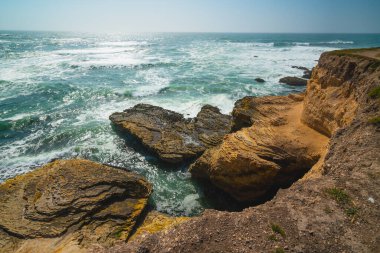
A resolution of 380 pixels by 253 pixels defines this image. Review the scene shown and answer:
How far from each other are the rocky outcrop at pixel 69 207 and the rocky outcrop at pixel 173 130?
4075 millimetres

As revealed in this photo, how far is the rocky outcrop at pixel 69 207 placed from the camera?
857cm

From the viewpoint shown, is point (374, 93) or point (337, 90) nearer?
point (374, 93)

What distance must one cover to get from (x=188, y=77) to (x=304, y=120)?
1055 inches

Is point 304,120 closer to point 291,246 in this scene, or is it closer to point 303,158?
point 303,158

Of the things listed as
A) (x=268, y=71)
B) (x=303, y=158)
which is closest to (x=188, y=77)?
(x=268, y=71)

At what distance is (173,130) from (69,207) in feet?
30.3

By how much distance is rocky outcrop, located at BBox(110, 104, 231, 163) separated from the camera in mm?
15680

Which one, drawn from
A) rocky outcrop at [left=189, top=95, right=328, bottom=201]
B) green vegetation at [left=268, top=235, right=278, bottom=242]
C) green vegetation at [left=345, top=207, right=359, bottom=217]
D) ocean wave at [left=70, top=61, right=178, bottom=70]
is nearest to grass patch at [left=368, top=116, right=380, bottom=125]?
rocky outcrop at [left=189, top=95, right=328, bottom=201]

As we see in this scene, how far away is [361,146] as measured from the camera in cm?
780

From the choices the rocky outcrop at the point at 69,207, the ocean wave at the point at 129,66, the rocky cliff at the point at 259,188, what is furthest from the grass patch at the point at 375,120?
the ocean wave at the point at 129,66

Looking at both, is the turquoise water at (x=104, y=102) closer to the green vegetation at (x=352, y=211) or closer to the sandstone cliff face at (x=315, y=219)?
the sandstone cliff face at (x=315, y=219)

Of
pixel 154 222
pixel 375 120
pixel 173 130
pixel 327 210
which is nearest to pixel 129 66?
pixel 173 130

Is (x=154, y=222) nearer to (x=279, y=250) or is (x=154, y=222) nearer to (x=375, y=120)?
(x=279, y=250)

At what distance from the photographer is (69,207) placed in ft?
31.9
